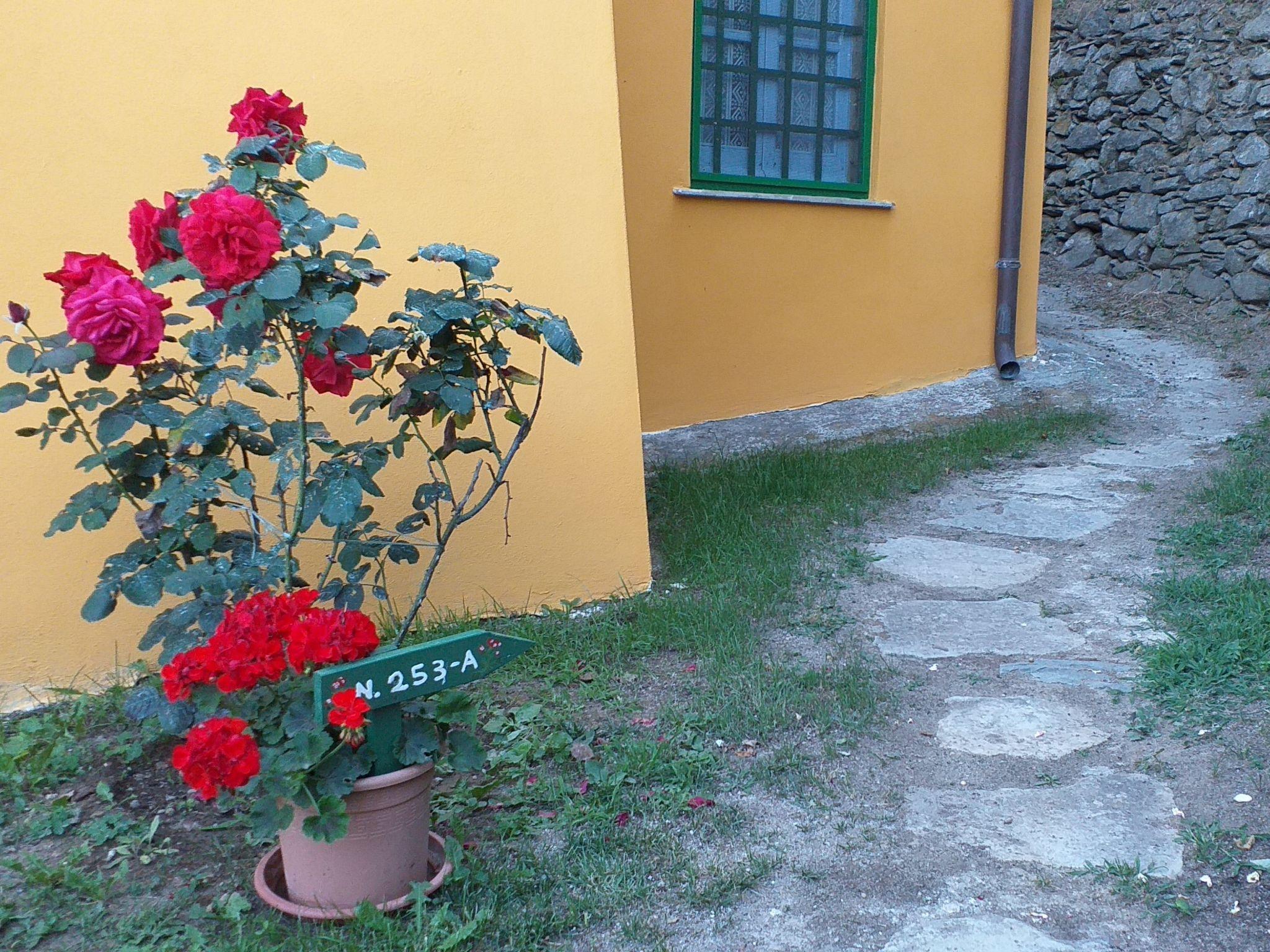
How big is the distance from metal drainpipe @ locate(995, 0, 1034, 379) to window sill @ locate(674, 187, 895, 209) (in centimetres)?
81

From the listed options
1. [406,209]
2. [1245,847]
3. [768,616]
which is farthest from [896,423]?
[1245,847]

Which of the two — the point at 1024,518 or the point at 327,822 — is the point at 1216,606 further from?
the point at 327,822

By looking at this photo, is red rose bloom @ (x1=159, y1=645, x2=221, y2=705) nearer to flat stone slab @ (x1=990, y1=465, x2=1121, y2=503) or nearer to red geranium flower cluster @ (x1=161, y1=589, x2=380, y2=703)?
red geranium flower cluster @ (x1=161, y1=589, x2=380, y2=703)

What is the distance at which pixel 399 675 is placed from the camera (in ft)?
6.18

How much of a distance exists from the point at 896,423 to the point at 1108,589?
7.97 ft

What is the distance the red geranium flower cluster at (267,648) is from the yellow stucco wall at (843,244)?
12.3 feet

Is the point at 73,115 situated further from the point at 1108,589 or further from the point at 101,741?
the point at 1108,589

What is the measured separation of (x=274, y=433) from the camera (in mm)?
2447

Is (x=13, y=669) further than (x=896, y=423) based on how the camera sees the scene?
No

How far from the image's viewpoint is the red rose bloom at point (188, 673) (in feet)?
6.05

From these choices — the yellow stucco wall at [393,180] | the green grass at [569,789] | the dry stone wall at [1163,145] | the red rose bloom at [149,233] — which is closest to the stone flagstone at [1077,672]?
the green grass at [569,789]

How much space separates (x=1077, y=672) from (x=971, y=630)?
1.24ft

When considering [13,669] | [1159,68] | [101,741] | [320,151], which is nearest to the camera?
[320,151]

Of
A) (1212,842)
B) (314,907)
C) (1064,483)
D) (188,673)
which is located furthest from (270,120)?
(1064,483)
